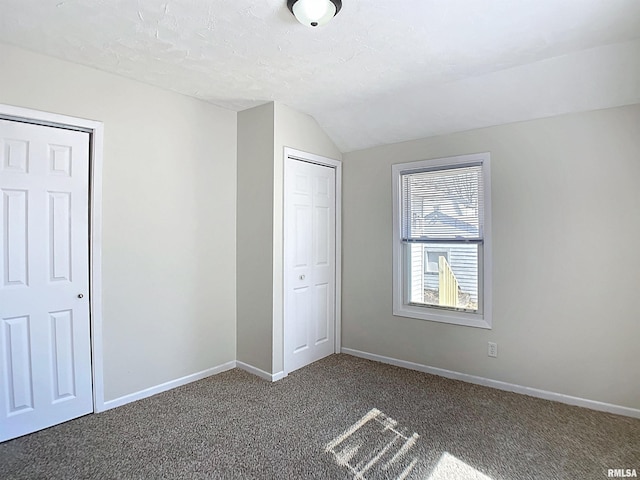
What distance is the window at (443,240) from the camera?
3.25 meters

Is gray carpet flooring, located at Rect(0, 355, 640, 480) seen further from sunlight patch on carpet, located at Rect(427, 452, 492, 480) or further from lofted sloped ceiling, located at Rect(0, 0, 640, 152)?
lofted sloped ceiling, located at Rect(0, 0, 640, 152)

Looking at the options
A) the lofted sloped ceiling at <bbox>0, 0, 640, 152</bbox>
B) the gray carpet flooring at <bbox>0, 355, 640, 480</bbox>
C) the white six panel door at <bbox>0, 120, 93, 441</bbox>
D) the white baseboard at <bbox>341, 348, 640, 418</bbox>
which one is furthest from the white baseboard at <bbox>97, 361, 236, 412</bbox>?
the lofted sloped ceiling at <bbox>0, 0, 640, 152</bbox>

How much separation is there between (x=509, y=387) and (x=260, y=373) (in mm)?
2138

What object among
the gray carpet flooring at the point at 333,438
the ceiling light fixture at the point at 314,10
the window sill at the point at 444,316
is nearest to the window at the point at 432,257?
the window sill at the point at 444,316

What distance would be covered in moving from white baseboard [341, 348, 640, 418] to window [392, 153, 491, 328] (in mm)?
470

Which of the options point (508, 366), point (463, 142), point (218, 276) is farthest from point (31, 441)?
point (463, 142)

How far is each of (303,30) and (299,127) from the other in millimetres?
1458

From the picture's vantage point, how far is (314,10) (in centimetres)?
186

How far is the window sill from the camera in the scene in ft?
10.6

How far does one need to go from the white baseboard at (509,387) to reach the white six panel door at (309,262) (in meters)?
0.55

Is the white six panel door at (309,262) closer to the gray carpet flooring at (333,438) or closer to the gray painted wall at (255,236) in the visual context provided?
the gray painted wall at (255,236)

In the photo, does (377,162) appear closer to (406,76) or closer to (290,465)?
(406,76)

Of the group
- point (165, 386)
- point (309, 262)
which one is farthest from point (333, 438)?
point (309, 262)

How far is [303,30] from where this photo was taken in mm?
2146
